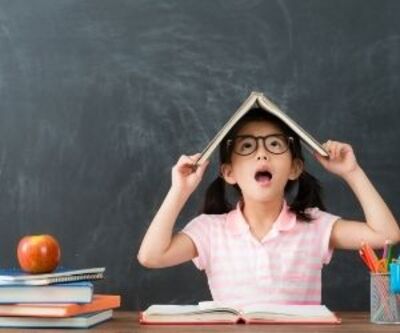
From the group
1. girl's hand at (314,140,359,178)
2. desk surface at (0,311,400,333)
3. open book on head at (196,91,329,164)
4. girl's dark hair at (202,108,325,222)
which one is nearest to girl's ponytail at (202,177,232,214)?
girl's dark hair at (202,108,325,222)

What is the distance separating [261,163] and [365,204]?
0.27 m

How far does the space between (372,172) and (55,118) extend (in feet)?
3.11

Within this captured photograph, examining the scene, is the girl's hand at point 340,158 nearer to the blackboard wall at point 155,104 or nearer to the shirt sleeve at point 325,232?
the shirt sleeve at point 325,232

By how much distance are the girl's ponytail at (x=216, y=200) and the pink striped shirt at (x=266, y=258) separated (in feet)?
0.39

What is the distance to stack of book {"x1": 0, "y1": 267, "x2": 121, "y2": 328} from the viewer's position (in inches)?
63.0

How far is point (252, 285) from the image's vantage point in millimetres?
1950

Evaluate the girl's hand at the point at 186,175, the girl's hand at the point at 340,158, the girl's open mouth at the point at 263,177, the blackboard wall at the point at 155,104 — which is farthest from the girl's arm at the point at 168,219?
the blackboard wall at the point at 155,104

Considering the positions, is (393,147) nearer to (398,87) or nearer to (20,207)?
(398,87)

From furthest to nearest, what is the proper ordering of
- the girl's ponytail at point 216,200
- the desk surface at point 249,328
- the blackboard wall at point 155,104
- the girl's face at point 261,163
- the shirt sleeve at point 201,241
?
1. the blackboard wall at point 155,104
2. the girl's ponytail at point 216,200
3. the shirt sleeve at point 201,241
4. the girl's face at point 261,163
5. the desk surface at point 249,328

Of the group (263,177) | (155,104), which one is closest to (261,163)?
(263,177)

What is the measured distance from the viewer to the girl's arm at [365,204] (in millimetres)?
1940

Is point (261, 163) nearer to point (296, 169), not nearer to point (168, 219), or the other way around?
point (296, 169)

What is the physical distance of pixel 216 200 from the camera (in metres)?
2.20

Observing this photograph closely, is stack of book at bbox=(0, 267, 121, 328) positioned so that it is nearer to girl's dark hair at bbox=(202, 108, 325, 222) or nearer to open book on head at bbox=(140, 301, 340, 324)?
open book on head at bbox=(140, 301, 340, 324)
